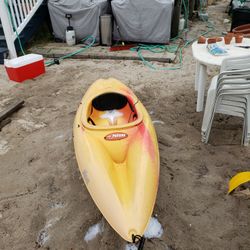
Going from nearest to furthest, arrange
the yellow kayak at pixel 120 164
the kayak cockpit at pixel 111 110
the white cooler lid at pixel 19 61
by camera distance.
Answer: the yellow kayak at pixel 120 164
the kayak cockpit at pixel 111 110
the white cooler lid at pixel 19 61

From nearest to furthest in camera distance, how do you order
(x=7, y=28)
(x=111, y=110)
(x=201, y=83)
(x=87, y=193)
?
(x=87, y=193), (x=111, y=110), (x=201, y=83), (x=7, y=28)

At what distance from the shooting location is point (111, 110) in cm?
286

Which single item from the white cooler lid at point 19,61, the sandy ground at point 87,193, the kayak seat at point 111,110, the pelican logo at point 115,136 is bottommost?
the sandy ground at point 87,193

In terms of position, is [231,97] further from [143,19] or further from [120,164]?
[143,19]

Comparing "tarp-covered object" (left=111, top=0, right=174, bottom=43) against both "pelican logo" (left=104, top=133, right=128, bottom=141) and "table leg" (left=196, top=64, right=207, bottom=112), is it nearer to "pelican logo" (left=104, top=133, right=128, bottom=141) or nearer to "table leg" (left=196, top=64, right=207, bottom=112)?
"table leg" (left=196, top=64, right=207, bottom=112)

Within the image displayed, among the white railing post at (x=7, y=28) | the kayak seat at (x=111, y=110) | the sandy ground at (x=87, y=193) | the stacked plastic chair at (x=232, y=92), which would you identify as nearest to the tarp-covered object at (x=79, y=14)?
the white railing post at (x=7, y=28)

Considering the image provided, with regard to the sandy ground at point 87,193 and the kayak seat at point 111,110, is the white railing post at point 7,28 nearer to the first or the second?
the sandy ground at point 87,193

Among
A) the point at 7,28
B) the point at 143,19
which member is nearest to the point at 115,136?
the point at 7,28

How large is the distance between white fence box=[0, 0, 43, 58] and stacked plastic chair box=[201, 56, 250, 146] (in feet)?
14.3

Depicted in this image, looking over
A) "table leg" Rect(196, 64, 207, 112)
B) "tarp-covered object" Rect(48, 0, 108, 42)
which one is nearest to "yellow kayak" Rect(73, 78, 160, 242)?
"table leg" Rect(196, 64, 207, 112)

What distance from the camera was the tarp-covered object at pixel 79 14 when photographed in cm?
604

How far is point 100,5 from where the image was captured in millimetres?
5969

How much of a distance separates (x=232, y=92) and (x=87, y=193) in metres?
1.69

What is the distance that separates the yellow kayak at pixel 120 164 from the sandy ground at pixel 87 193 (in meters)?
0.34
